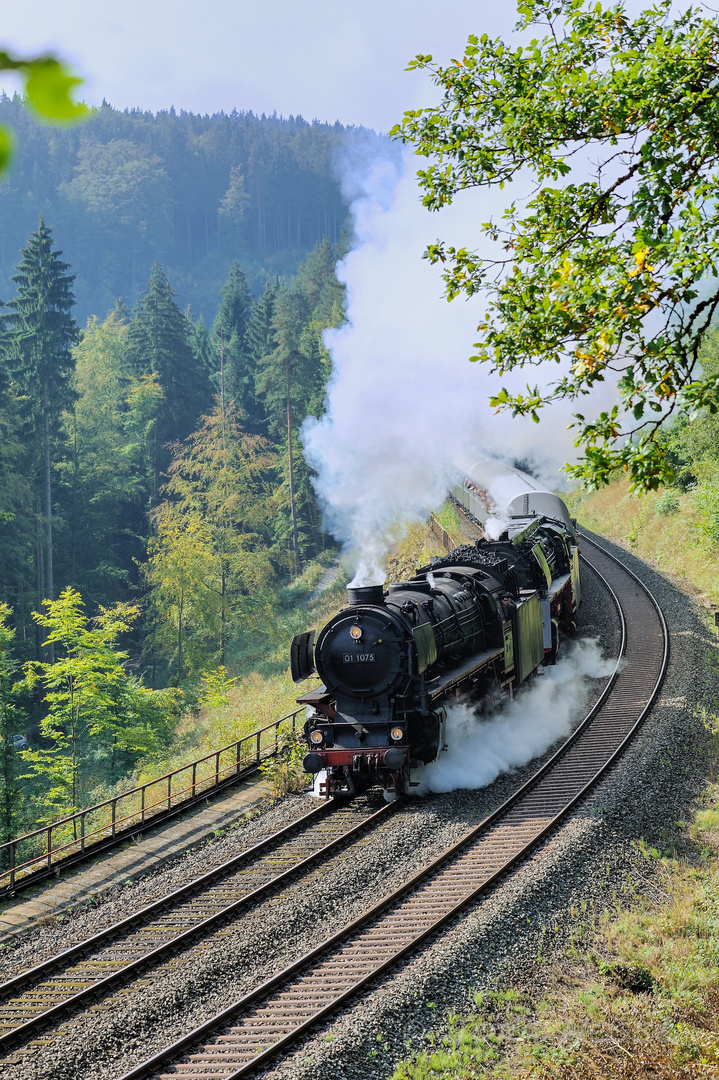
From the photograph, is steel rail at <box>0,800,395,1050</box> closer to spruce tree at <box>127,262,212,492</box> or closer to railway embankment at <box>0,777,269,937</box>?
railway embankment at <box>0,777,269,937</box>

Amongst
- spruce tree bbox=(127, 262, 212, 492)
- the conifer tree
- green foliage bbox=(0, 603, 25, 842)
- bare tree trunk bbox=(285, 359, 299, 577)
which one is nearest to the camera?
green foliage bbox=(0, 603, 25, 842)

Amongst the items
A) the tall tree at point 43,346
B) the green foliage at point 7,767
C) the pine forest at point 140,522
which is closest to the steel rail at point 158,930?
the pine forest at point 140,522

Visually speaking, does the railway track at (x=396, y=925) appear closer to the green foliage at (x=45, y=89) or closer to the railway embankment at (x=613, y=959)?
the railway embankment at (x=613, y=959)

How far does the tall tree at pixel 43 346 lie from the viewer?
46.8 meters

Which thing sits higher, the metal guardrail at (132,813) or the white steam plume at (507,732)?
the white steam plume at (507,732)

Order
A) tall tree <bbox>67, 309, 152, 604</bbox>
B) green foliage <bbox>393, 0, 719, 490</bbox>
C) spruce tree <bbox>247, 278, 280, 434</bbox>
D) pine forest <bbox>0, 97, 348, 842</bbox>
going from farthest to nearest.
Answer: spruce tree <bbox>247, 278, 280, 434</bbox>, tall tree <bbox>67, 309, 152, 604</bbox>, pine forest <bbox>0, 97, 348, 842</bbox>, green foliage <bbox>393, 0, 719, 490</bbox>

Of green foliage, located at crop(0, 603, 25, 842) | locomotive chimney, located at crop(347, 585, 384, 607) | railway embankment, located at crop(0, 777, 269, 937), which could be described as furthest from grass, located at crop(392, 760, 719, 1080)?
green foliage, located at crop(0, 603, 25, 842)

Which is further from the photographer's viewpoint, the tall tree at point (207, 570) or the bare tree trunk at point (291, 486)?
the bare tree trunk at point (291, 486)

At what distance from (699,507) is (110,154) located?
14861 cm

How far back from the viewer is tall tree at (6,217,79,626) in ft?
154

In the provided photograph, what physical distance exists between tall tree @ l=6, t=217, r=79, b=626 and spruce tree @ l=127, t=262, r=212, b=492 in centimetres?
945

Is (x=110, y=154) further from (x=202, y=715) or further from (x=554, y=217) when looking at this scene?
(x=554, y=217)

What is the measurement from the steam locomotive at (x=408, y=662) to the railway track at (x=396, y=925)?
1.76m

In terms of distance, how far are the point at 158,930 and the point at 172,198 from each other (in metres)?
164
